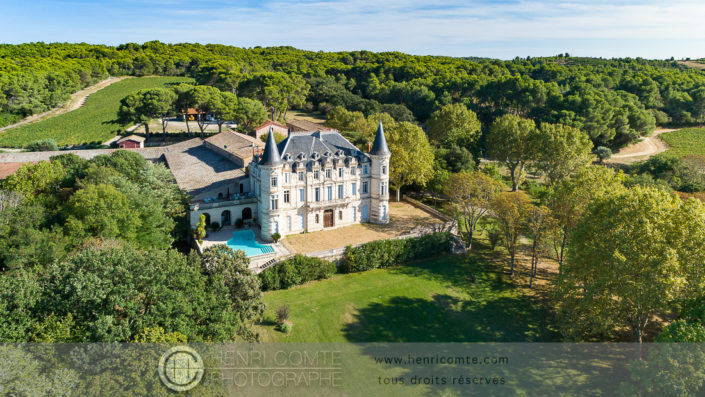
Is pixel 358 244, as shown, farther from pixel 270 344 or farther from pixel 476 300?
pixel 270 344

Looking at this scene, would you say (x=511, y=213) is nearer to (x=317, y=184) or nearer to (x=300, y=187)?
(x=317, y=184)

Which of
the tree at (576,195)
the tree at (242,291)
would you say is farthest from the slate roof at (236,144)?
the tree at (576,195)

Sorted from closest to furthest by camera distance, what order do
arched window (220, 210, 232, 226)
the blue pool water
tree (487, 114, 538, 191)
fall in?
the blue pool water < arched window (220, 210, 232, 226) < tree (487, 114, 538, 191)

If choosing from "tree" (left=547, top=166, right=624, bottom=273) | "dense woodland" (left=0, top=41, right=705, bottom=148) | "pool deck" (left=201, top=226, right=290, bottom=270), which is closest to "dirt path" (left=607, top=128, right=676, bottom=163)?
"dense woodland" (left=0, top=41, right=705, bottom=148)

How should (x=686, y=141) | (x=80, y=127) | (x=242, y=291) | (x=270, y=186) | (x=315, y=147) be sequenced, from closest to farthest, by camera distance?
1. (x=242, y=291)
2. (x=270, y=186)
3. (x=315, y=147)
4. (x=80, y=127)
5. (x=686, y=141)

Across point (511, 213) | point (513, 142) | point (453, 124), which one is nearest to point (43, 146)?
point (453, 124)

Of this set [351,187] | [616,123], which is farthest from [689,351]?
[616,123]

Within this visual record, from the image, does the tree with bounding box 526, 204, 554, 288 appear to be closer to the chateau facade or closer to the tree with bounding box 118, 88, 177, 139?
the chateau facade
